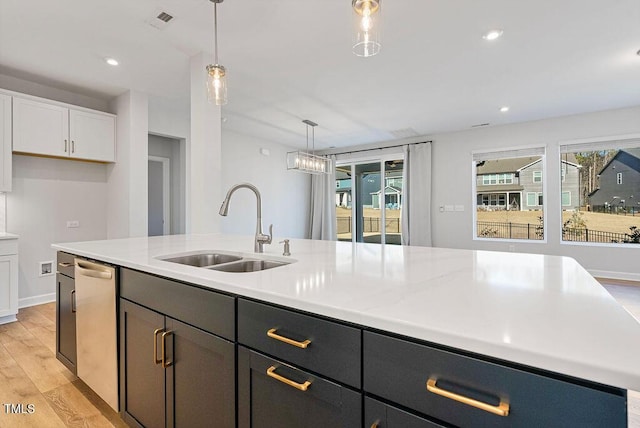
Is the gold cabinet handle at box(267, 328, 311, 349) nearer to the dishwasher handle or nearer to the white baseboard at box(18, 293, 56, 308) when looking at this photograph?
the dishwasher handle

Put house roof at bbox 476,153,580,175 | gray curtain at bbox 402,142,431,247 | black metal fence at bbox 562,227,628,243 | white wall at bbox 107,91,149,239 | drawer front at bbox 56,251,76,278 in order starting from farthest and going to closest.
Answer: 1. gray curtain at bbox 402,142,431,247
2. house roof at bbox 476,153,580,175
3. black metal fence at bbox 562,227,628,243
4. white wall at bbox 107,91,149,239
5. drawer front at bbox 56,251,76,278

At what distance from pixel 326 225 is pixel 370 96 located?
3794 mm

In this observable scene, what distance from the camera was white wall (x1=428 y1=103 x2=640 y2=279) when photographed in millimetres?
4809

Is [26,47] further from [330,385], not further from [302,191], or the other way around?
[302,191]

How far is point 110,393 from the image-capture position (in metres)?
1.62

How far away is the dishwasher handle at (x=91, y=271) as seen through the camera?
1.61 meters

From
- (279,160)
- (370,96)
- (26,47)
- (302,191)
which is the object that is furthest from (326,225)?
(26,47)

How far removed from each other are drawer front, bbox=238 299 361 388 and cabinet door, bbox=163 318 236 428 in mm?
143

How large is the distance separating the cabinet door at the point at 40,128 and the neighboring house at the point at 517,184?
20.9ft

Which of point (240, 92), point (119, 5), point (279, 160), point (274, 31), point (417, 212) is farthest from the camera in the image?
point (279, 160)

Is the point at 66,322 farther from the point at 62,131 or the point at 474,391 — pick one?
the point at 62,131

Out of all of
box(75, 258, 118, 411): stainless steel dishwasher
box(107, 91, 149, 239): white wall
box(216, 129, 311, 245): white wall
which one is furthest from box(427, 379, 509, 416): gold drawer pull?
box(216, 129, 311, 245): white wall

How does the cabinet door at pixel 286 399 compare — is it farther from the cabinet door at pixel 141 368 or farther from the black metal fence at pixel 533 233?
the black metal fence at pixel 533 233

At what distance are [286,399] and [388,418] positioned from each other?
0.32m
